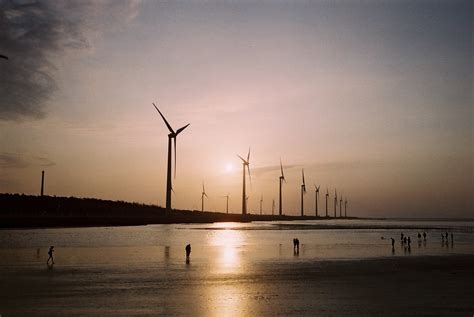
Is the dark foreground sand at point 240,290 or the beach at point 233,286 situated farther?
the beach at point 233,286

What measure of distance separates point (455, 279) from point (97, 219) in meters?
112

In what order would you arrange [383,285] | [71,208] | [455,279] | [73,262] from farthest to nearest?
1. [71,208]
2. [73,262]
3. [455,279]
4. [383,285]

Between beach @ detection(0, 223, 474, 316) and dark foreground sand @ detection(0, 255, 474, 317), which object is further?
beach @ detection(0, 223, 474, 316)

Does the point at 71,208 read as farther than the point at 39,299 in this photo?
Yes

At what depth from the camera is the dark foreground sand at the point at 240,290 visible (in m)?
21.7

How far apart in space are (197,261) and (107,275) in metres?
11.8

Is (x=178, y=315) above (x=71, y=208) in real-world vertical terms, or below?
below

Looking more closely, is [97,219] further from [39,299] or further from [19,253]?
[39,299]

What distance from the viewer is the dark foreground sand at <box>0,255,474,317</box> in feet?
71.3

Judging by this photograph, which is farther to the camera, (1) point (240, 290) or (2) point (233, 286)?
(2) point (233, 286)

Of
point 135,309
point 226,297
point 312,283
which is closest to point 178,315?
point 135,309

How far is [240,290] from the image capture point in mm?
27016

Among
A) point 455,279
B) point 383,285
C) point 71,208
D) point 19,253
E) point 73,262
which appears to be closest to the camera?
point 383,285

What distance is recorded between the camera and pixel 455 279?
32.0 meters
